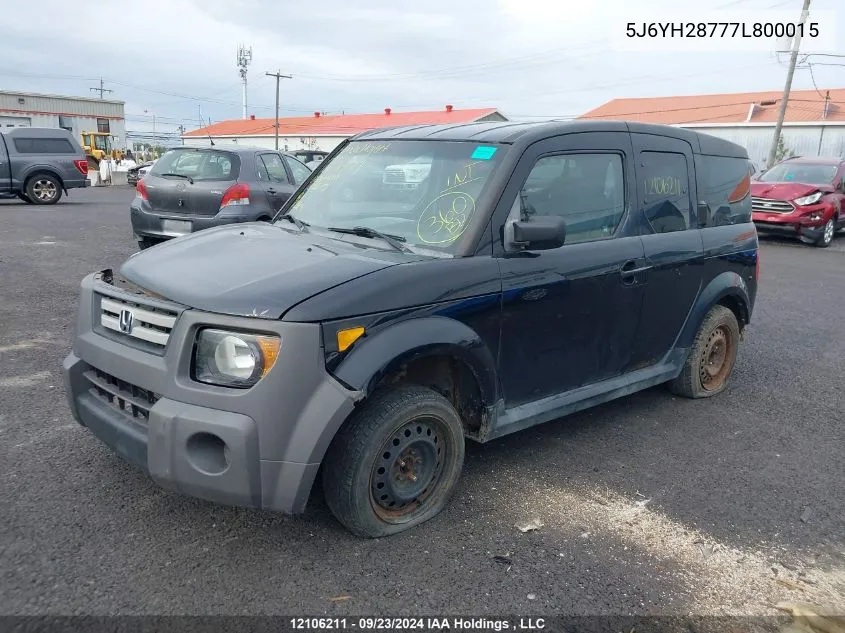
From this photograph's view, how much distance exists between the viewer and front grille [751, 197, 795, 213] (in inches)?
562

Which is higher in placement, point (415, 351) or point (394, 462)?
point (415, 351)

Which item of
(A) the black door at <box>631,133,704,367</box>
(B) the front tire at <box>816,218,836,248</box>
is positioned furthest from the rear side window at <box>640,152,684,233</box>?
(B) the front tire at <box>816,218,836,248</box>

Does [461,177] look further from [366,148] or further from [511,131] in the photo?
[366,148]

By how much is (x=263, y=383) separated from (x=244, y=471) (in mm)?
345

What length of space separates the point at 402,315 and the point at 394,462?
2.15 ft

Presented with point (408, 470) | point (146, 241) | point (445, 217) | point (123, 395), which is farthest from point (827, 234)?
point (123, 395)

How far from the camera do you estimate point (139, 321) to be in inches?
116

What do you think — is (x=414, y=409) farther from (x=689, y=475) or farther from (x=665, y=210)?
(x=665, y=210)

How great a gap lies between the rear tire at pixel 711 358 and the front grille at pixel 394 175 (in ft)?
7.89

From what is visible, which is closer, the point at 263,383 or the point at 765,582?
the point at 263,383

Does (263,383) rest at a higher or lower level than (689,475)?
higher

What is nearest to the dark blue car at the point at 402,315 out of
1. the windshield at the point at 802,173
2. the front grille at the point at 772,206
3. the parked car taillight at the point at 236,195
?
the parked car taillight at the point at 236,195

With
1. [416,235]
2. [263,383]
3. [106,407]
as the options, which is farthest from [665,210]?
[106,407]

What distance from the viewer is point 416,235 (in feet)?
11.4
